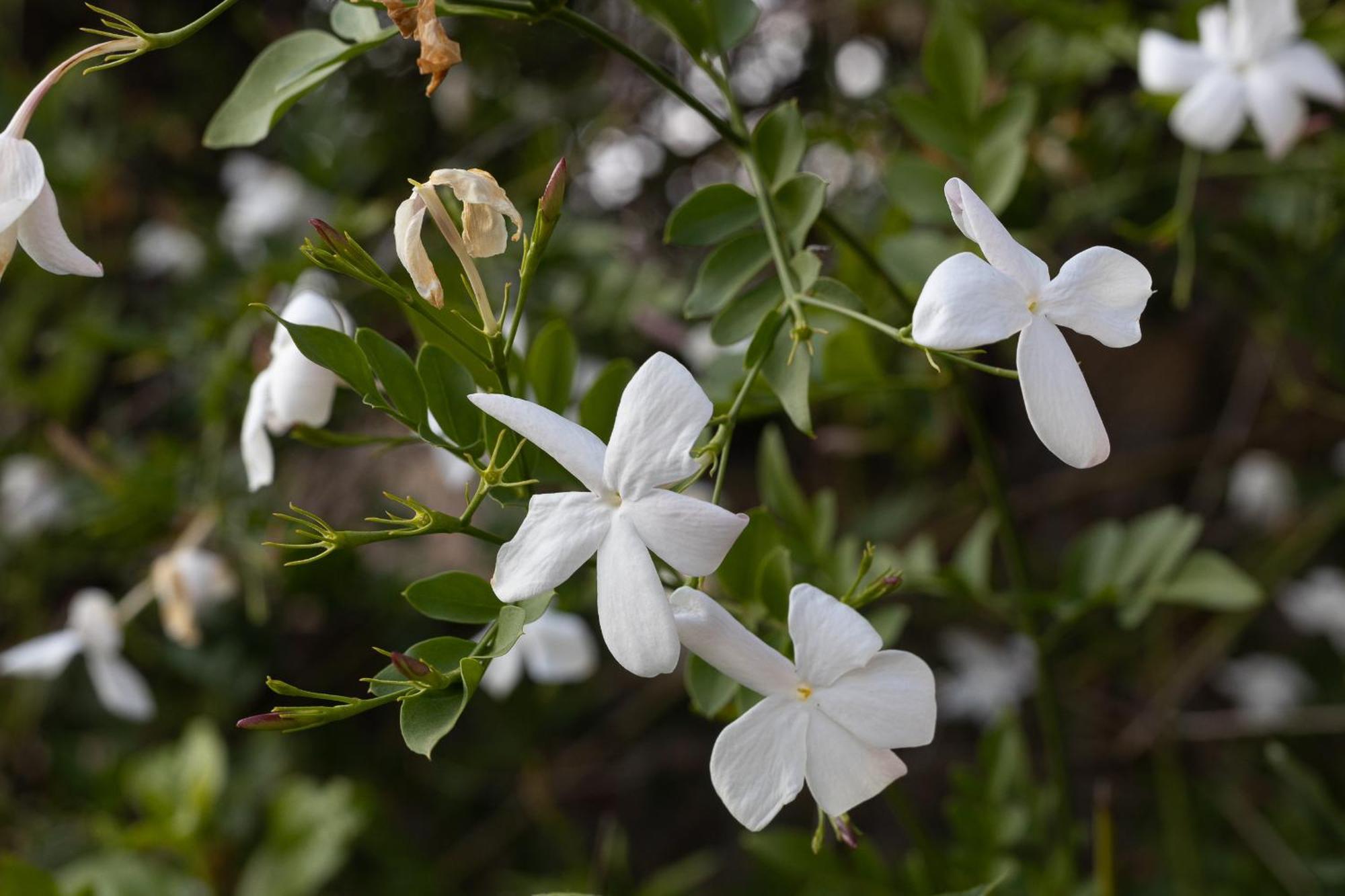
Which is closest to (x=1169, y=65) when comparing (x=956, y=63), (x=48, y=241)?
(x=956, y=63)

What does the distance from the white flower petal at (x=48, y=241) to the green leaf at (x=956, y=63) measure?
1.62 ft

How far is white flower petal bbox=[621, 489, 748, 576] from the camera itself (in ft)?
1.12

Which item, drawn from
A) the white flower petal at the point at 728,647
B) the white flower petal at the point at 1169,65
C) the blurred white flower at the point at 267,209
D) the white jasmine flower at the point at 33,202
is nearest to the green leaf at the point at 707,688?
the white flower petal at the point at 728,647

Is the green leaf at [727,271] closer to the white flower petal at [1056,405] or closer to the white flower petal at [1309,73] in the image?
the white flower petal at [1056,405]

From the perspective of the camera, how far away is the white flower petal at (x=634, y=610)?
1.10 feet

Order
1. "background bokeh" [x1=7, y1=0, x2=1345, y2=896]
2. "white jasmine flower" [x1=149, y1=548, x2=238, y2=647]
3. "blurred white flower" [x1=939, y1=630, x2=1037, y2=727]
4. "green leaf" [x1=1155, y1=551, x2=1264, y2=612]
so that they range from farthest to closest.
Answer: "blurred white flower" [x1=939, y1=630, x2=1037, y2=727] < "background bokeh" [x1=7, y1=0, x2=1345, y2=896] < "white jasmine flower" [x1=149, y1=548, x2=238, y2=647] < "green leaf" [x1=1155, y1=551, x2=1264, y2=612]

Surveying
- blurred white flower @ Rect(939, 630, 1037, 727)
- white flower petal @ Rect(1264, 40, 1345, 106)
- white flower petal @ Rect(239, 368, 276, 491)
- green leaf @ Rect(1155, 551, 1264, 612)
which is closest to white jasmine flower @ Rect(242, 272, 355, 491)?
white flower petal @ Rect(239, 368, 276, 491)

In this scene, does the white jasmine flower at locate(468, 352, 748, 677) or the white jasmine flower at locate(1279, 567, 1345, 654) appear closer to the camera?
the white jasmine flower at locate(468, 352, 748, 677)

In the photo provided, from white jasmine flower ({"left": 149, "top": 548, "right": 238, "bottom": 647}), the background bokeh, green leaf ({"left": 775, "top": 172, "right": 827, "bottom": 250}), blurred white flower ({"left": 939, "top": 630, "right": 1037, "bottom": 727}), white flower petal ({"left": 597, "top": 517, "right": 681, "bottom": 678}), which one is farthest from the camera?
blurred white flower ({"left": 939, "top": 630, "right": 1037, "bottom": 727})

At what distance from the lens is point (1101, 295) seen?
1.23 ft

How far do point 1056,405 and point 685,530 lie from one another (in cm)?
13

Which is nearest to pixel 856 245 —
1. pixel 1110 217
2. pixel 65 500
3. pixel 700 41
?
pixel 700 41

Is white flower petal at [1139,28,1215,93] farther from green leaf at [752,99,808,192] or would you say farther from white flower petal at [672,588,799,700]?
white flower petal at [672,588,799,700]

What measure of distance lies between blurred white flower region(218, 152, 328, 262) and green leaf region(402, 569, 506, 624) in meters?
0.85
